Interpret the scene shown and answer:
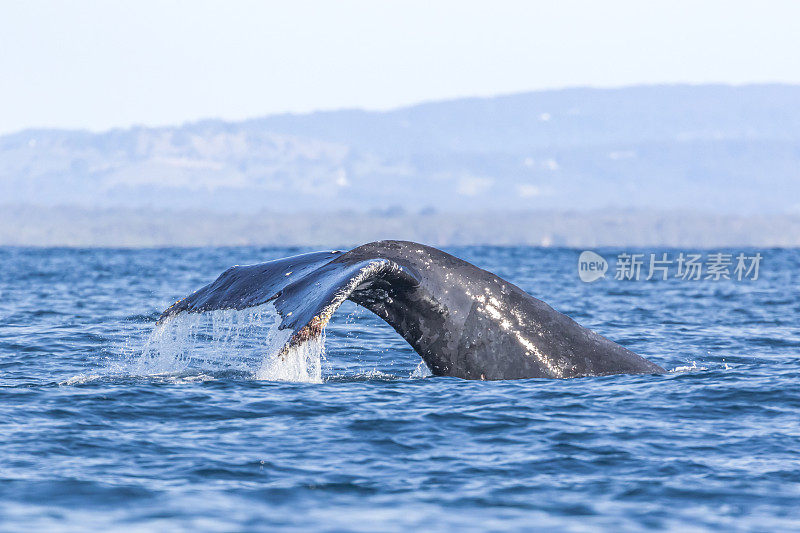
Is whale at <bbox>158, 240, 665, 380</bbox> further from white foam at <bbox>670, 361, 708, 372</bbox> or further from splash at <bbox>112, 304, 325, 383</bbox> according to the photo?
white foam at <bbox>670, 361, 708, 372</bbox>

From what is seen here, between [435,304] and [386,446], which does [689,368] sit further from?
[386,446]

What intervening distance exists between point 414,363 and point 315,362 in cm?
200

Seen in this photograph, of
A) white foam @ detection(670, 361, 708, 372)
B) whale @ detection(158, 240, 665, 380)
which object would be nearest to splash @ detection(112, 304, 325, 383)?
whale @ detection(158, 240, 665, 380)

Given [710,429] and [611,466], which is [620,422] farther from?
[611,466]

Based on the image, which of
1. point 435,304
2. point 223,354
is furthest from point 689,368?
point 223,354

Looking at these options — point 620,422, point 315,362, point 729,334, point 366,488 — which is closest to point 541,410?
point 620,422

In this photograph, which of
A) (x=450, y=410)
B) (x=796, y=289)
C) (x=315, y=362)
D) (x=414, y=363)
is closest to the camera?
(x=450, y=410)

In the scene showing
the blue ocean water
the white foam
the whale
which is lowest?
the blue ocean water

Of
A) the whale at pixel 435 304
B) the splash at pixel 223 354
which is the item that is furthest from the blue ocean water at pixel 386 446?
the whale at pixel 435 304

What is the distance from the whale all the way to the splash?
305mm

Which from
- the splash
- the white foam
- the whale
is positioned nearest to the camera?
the whale

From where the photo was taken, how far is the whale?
31.9 ft

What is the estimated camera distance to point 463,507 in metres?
7.93

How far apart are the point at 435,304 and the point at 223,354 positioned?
8259 millimetres
